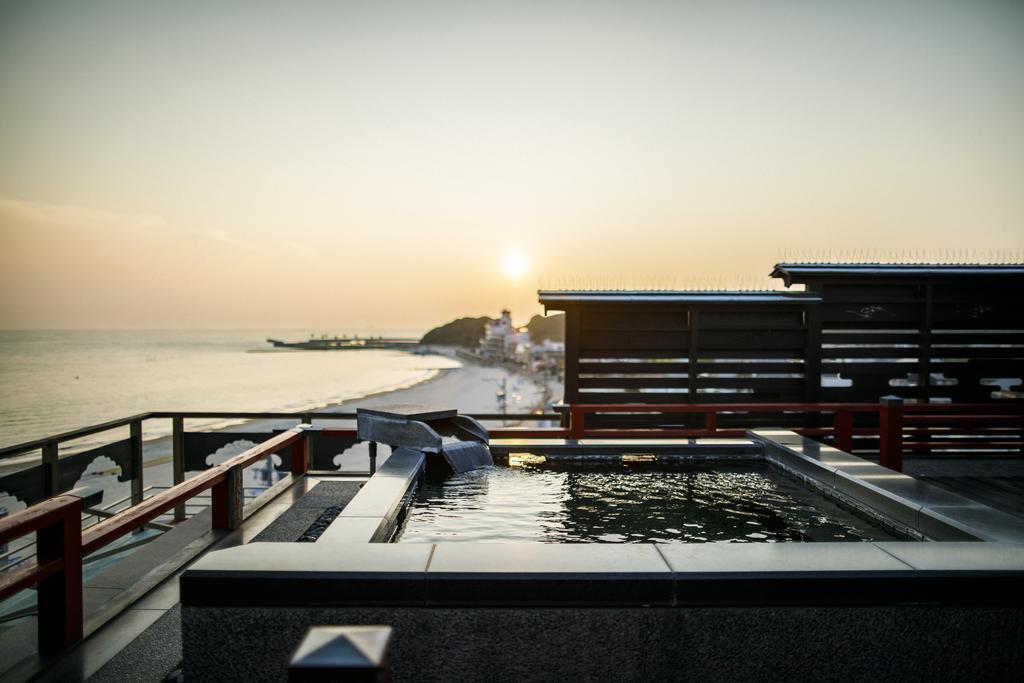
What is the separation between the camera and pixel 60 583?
2.82 metres

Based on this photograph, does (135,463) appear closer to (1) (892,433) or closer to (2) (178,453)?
(2) (178,453)

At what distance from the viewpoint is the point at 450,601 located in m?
2.28

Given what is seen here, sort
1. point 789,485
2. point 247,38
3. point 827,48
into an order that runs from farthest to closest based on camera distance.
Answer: point 247,38
point 827,48
point 789,485

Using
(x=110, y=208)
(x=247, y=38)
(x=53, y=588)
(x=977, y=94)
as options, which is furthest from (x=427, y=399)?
(x=53, y=588)

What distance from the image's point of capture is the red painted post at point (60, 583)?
276 centimetres

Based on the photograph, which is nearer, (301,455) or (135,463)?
(135,463)

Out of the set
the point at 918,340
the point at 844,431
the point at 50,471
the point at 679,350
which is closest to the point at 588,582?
the point at 50,471

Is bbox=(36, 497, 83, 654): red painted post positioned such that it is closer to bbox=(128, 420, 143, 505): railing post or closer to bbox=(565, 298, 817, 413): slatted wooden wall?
bbox=(128, 420, 143, 505): railing post

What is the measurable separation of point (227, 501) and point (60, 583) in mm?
1821

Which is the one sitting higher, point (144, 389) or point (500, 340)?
point (500, 340)


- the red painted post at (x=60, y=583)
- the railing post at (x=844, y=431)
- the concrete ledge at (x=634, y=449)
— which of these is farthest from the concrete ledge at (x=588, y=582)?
the railing post at (x=844, y=431)

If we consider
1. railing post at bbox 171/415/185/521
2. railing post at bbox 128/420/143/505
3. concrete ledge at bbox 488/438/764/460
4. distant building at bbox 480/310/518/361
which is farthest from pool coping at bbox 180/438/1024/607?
distant building at bbox 480/310/518/361

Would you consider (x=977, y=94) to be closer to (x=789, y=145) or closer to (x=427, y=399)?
(x=789, y=145)

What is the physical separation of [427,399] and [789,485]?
38741 mm
